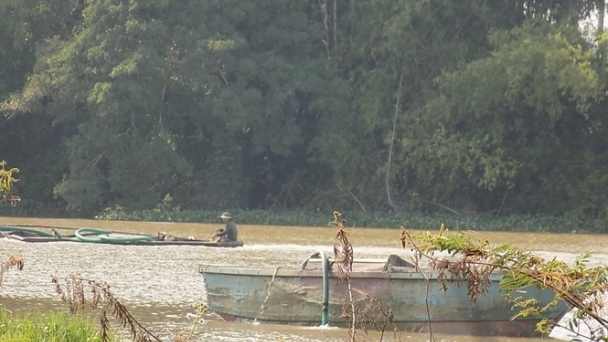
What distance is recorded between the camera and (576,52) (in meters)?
30.9

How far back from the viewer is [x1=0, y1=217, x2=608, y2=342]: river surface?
40.2 feet

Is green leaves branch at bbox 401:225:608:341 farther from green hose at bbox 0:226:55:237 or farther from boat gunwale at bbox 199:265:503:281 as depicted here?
green hose at bbox 0:226:55:237

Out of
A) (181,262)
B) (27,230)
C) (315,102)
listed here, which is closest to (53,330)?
(181,262)

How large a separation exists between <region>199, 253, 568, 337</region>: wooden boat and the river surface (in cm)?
14

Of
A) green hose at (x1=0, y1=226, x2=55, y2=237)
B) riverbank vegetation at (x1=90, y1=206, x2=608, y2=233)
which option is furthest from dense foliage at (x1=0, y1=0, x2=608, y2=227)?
green hose at (x1=0, y1=226, x2=55, y2=237)

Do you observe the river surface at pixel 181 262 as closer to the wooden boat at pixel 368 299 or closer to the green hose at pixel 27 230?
the wooden boat at pixel 368 299

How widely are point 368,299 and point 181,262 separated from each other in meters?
8.10

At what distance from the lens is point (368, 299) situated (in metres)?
11.9

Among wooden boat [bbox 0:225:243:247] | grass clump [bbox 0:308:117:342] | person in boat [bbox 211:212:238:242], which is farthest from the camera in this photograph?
person in boat [bbox 211:212:238:242]

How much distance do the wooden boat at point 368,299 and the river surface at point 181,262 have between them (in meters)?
0.14

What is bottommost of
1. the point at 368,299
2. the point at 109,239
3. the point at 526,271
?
the point at 368,299

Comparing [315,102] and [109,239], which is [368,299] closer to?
[109,239]

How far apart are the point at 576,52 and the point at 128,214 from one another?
43.9 ft

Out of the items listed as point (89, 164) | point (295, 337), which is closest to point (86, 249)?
point (295, 337)
